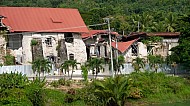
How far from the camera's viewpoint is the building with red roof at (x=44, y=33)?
163ft

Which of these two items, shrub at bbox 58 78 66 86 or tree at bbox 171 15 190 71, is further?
tree at bbox 171 15 190 71

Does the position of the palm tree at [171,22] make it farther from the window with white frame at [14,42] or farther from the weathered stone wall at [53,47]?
the window with white frame at [14,42]

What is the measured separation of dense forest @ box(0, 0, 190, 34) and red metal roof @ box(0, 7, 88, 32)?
1496 centimetres

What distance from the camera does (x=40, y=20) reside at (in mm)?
51562

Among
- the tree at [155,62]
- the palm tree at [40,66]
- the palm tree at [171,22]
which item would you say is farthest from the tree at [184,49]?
the palm tree at [171,22]

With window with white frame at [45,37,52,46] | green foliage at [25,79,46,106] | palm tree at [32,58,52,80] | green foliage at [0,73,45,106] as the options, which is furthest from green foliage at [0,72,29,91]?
window with white frame at [45,37,52,46]

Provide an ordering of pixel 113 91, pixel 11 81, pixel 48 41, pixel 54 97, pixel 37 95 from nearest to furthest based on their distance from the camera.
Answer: pixel 37 95, pixel 113 91, pixel 11 81, pixel 54 97, pixel 48 41

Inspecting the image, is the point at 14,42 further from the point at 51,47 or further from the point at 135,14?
the point at 135,14

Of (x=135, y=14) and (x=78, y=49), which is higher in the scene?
(x=135, y=14)

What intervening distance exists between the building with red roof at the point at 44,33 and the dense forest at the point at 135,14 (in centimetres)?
1461

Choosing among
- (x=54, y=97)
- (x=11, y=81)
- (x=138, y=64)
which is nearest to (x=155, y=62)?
(x=138, y=64)

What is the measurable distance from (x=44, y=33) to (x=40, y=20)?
190 cm

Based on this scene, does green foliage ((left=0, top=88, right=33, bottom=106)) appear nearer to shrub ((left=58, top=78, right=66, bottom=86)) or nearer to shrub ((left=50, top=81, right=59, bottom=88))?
shrub ((left=50, top=81, right=59, bottom=88))

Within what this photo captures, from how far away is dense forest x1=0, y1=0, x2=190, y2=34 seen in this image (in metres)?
75.2
